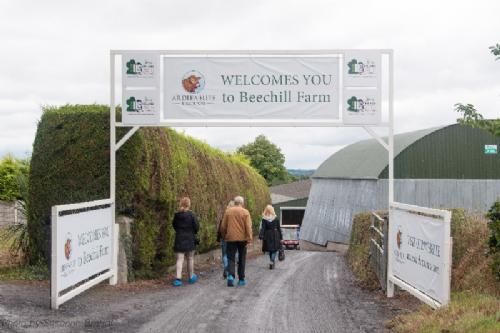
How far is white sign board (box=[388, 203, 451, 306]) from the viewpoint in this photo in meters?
8.35

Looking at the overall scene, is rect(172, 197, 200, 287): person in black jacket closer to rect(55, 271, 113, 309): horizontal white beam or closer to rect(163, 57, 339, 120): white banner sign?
rect(55, 271, 113, 309): horizontal white beam

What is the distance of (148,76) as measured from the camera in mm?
12414

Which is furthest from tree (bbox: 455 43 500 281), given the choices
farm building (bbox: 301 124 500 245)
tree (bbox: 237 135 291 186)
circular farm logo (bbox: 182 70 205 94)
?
tree (bbox: 237 135 291 186)

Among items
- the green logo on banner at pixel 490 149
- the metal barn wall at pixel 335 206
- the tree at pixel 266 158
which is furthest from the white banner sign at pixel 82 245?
the tree at pixel 266 158

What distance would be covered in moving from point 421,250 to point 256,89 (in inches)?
177

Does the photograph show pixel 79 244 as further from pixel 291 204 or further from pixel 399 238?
pixel 291 204

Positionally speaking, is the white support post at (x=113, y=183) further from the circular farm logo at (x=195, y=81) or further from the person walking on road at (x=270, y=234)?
the person walking on road at (x=270, y=234)

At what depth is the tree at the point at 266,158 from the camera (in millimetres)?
91125

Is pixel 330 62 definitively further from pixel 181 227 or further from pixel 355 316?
pixel 355 316

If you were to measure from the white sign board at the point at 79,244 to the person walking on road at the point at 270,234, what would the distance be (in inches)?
219

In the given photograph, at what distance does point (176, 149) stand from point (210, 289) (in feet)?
12.4

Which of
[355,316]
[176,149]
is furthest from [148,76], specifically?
[355,316]

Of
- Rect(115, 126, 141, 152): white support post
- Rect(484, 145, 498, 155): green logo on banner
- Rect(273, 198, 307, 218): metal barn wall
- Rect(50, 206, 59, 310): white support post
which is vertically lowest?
Rect(273, 198, 307, 218): metal barn wall

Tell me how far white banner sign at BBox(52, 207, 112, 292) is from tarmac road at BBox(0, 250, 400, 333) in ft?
1.27
